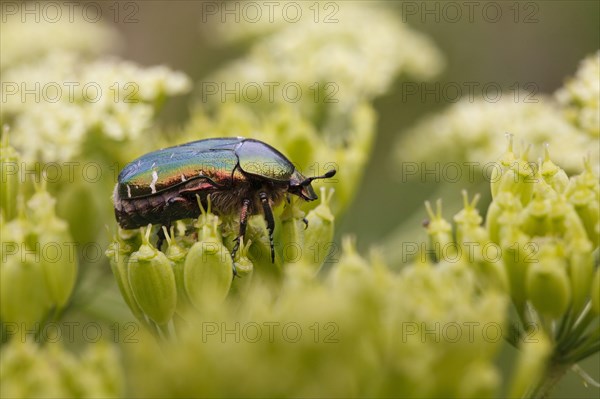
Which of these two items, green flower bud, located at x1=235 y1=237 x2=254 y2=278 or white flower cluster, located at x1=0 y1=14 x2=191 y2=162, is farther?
white flower cluster, located at x1=0 y1=14 x2=191 y2=162

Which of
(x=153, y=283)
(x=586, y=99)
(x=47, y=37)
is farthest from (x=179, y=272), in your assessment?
(x=47, y=37)

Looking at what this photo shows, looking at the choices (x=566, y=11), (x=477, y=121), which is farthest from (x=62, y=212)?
(x=566, y=11)

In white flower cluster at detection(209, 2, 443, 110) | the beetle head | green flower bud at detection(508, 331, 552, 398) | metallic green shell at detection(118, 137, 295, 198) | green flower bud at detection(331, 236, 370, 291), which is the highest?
white flower cluster at detection(209, 2, 443, 110)

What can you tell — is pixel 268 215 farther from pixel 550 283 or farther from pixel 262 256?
pixel 550 283

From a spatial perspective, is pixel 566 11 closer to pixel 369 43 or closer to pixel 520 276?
pixel 369 43

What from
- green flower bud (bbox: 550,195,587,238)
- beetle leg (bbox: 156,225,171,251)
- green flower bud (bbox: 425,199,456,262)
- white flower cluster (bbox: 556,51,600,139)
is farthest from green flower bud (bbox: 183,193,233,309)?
white flower cluster (bbox: 556,51,600,139)

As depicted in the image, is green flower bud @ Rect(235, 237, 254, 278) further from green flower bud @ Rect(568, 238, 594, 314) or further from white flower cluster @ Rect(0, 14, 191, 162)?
white flower cluster @ Rect(0, 14, 191, 162)
